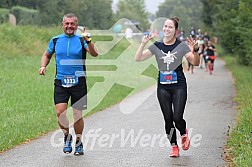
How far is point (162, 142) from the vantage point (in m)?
10.6

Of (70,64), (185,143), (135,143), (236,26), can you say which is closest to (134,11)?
(236,26)

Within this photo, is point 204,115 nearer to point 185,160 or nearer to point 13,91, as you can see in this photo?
point 185,160

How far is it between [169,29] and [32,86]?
481 inches

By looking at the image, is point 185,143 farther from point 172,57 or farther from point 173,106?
point 172,57

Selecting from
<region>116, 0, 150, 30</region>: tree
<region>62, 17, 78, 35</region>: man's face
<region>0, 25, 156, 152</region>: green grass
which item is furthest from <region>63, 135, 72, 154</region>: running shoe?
<region>116, 0, 150, 30</region>: tree

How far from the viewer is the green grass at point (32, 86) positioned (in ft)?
40.9

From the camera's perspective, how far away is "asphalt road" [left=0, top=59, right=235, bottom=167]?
8.95 metres

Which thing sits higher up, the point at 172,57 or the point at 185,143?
the point at 172,57

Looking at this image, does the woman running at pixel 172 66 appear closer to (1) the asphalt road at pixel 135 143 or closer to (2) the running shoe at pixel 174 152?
(2) the running shoe at pixel 174 152

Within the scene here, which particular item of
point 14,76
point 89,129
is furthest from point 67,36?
point 14,76

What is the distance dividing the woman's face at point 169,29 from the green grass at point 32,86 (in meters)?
3.17

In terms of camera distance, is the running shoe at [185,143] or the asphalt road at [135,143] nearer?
the asphalt road at [135,143]

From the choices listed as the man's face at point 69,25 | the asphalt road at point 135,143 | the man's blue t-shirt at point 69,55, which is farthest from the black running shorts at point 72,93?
the asphalt road at point 135,143

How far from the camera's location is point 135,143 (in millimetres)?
10492
